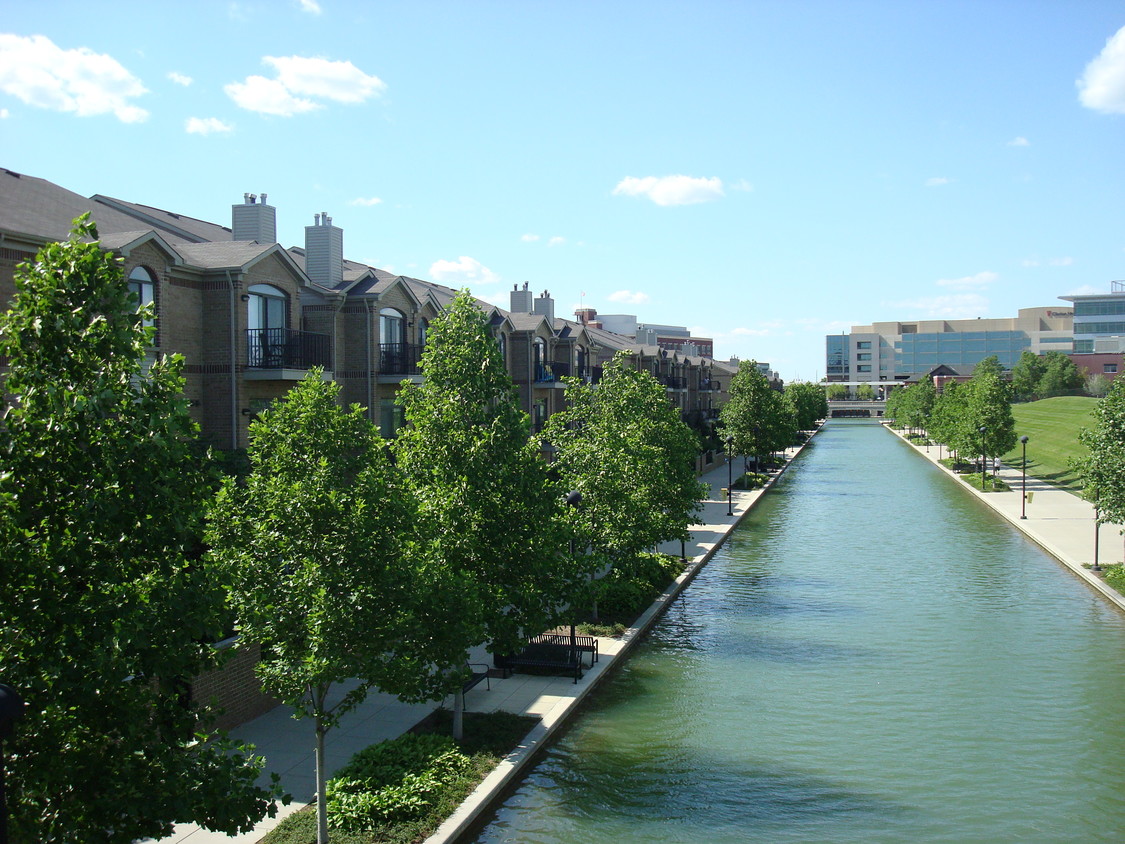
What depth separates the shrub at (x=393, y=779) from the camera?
11914 millimetres

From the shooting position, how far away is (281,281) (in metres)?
24.7

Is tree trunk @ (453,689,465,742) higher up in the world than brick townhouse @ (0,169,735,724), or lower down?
lower down

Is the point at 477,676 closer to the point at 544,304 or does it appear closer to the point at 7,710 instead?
the point at 7,710

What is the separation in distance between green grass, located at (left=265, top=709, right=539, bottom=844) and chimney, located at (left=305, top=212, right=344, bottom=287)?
1665 cm

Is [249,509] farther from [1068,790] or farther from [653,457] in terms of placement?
[653,457]

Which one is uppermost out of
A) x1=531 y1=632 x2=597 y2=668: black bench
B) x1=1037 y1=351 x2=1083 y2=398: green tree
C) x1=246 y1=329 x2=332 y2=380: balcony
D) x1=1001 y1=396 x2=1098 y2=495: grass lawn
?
x1=1037 y1=351 x2=1083 y2=398: green tree

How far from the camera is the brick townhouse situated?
64.9 feet

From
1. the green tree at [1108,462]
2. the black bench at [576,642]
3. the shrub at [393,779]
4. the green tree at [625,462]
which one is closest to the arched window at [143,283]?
the green tree at [625,462]

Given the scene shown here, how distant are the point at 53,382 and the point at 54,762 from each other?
287 cm

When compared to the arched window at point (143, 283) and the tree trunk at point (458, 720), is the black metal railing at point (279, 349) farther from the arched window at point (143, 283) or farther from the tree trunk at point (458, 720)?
the tree trunk at point (458, 720)

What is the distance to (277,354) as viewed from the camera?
24094 mm

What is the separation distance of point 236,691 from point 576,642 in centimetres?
736

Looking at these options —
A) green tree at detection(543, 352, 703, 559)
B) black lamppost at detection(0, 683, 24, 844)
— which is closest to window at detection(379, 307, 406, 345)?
green tree at detection(543, 352, 703, 559)

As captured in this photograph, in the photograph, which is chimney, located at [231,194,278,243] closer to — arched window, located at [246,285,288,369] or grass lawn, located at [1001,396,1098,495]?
arched window, located at [246,285,288,369]
